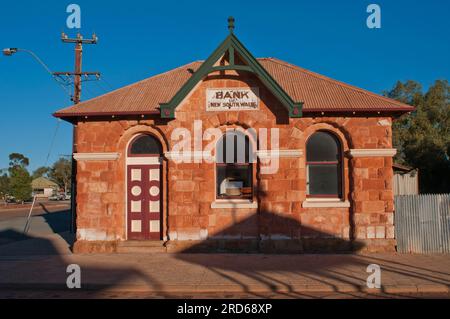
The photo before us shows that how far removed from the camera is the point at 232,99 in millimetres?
12617

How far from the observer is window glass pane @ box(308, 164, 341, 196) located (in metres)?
12.6

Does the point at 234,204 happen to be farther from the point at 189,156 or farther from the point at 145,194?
the point at 145,194

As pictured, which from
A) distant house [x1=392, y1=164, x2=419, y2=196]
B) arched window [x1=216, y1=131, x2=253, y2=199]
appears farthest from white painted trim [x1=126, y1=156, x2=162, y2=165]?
distant house [x1=392, y1=164, x2=419, y2=196]

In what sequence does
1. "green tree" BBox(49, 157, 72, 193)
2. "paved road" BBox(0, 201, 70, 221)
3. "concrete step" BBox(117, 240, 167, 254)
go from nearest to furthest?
1. "concrete step" BBox(117, 240, 167, 254)
2. "paved road" BBox(0, 201, 70, 221)
3. "green tree" BBox(49, 157, 72, 193)

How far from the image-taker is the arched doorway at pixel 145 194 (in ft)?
42.5

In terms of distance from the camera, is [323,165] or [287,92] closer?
[323,165]

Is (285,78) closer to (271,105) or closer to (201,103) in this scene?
(271,105)

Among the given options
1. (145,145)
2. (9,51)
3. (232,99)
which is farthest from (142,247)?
(9,51)

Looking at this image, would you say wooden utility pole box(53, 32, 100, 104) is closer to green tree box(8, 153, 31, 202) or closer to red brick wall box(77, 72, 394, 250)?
red brick wall box(77, 72, 394, 250)

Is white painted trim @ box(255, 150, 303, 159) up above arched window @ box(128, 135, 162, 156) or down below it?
below

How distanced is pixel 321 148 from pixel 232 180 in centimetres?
292

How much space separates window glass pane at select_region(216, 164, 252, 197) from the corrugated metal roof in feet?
8.74

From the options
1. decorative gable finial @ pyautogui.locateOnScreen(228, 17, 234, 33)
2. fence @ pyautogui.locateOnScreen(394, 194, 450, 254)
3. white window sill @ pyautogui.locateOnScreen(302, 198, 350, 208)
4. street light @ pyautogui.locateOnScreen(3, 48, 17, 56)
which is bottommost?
fence @ pyautogui.locateOnScreen(394, 194, 450, 254)

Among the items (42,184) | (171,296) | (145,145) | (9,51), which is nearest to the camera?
(171,296)
